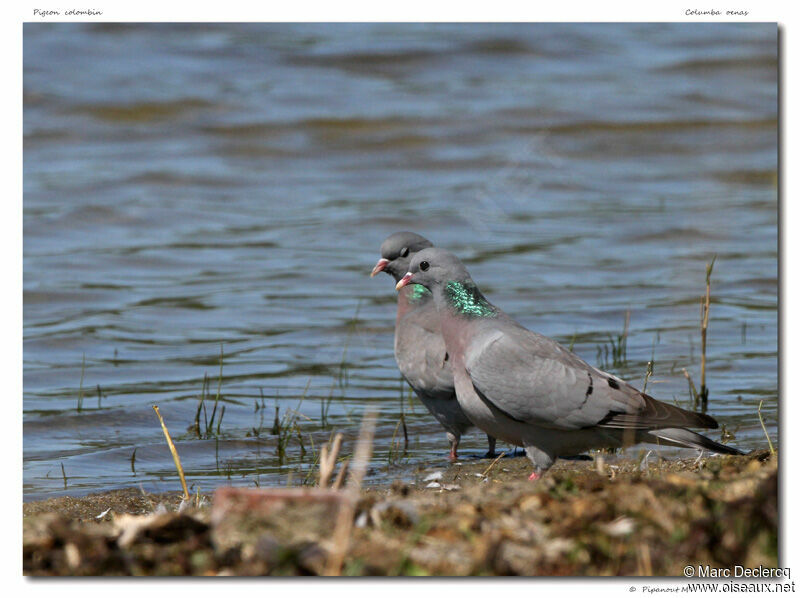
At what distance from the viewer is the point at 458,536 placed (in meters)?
3.61

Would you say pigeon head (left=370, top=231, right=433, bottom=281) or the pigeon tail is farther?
pigeon head (left=370, top=231, right=433, bottom=281)

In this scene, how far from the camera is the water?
800 cm

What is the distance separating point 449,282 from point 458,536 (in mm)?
2598

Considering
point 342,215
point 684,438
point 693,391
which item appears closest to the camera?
point 684,438

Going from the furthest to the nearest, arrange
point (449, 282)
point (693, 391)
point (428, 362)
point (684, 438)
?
point (693, 391), point (428, 362), point (449, 282), point (684, 438)

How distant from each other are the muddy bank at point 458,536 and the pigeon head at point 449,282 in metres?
1.94

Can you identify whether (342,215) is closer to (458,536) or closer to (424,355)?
(424,355)

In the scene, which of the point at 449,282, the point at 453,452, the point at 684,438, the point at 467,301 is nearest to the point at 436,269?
the point at 449,282

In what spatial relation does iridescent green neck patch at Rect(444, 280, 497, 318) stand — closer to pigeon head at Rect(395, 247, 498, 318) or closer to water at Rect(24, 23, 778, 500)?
pigeon head at Rect(395, 247, 498, 318)

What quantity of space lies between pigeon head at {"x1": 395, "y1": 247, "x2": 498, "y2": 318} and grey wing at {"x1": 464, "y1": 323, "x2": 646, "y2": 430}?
33 centimetres

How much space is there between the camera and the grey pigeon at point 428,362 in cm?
683

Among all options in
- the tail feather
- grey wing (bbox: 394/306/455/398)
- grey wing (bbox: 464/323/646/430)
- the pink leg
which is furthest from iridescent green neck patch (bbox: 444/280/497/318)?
the pink leg

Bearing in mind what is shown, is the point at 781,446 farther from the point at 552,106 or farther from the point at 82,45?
the point at 82,45

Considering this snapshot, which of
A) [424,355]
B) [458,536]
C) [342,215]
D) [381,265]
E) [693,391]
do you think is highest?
[342,215]
